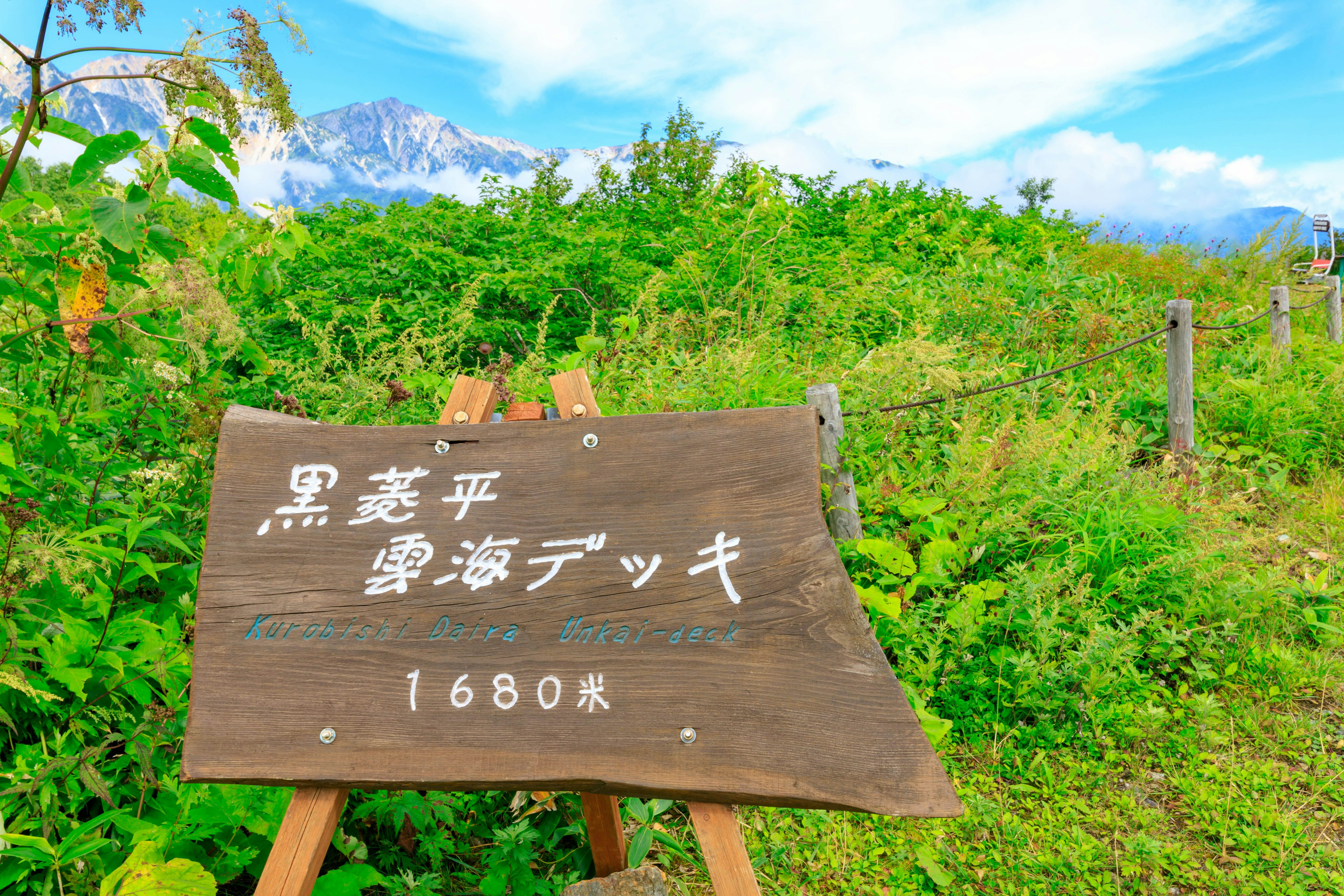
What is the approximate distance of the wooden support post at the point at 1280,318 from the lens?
591 cm

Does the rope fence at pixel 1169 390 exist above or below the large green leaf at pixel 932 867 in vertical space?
above

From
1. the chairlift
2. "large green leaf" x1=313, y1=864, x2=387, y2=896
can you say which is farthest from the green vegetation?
the chairlift

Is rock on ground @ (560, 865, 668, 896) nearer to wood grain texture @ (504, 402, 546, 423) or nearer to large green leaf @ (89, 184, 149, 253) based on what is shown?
wood grain texture @ (504, 402, 546, 423)

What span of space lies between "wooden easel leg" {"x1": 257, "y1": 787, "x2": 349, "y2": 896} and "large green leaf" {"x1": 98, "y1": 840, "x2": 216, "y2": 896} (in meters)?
0.17

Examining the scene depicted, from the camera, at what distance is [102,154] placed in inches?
66.6

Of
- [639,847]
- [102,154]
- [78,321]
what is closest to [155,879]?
[639,847]

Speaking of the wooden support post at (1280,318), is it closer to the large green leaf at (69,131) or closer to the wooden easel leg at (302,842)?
the wooden easel leg at (302,842)

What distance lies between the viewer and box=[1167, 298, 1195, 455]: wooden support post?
15.6 feet

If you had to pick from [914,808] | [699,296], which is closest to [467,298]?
[699,296]

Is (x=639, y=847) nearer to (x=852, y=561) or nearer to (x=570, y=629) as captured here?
(x=570, y=629)

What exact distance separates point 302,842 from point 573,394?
1.06 meters

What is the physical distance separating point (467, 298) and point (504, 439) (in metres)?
2.66

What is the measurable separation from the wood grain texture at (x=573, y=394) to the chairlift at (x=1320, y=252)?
9022 mm

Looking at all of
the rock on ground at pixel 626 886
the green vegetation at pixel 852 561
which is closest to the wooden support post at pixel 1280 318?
the green vegetation at pixel 852 561
